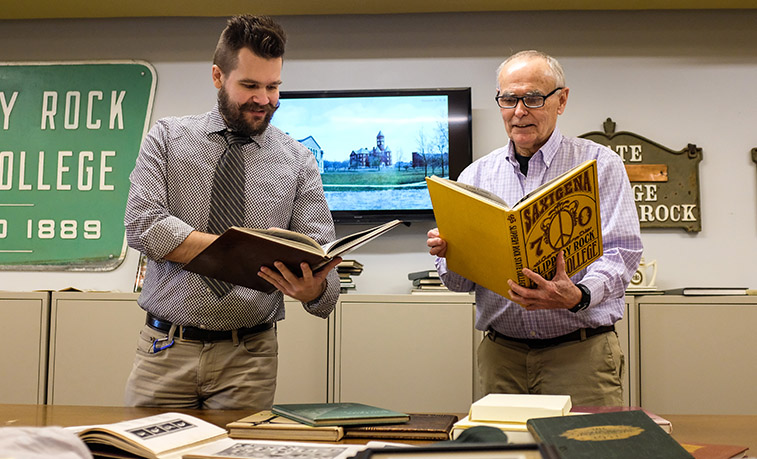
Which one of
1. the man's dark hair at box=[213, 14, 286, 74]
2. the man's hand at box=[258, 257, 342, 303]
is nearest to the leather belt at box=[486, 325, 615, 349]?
the man's hand at box=[258, 257, 342, 303]

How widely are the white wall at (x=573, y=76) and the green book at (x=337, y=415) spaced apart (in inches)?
83.6

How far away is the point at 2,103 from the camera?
359cm

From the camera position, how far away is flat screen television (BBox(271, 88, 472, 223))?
10.9 ft

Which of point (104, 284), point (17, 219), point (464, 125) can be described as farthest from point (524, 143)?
point (17, 219)

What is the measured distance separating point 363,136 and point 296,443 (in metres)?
2.44

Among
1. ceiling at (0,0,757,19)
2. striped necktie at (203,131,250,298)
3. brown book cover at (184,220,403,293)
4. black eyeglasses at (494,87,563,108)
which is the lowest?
brown book cover at (184,220,403,293)

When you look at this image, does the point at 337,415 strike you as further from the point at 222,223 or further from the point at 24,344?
the point at 24,344

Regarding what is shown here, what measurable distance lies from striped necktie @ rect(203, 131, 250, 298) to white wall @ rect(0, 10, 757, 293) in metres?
1.65

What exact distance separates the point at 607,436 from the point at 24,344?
113 inches

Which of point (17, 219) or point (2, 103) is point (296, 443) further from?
point (2, 103)

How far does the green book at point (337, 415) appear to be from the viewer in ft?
3.78

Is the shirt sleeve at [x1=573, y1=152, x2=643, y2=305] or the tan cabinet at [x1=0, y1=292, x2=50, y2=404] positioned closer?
the shirt sleeve at [x1=573, y1=152, x2=643, y2=305]

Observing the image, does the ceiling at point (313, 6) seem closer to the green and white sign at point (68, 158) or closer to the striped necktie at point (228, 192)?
the green and white sign at point (68, 158)

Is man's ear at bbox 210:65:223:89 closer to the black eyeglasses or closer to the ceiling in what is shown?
the black eyeglasses
